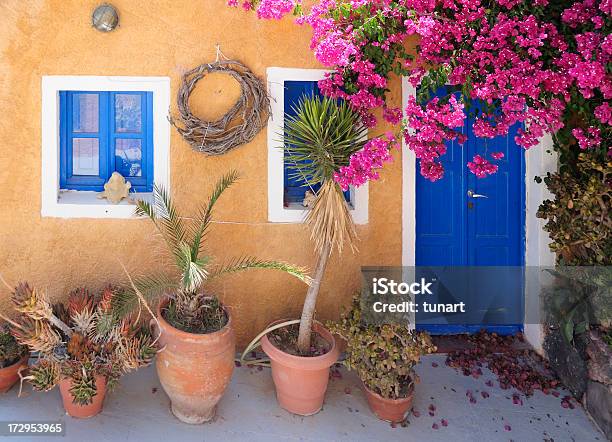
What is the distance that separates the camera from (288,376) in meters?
4.00

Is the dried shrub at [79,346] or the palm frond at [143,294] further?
the palm frond at [143,294]

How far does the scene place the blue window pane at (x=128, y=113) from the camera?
4.80 m

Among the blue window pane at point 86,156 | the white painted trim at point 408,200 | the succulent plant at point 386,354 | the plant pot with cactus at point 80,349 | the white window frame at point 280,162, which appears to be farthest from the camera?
the blue window pane at point 86,156

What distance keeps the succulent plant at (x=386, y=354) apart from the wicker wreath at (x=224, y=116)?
1969 millimetres

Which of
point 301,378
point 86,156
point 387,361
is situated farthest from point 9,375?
point 387,361

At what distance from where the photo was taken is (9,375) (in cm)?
409

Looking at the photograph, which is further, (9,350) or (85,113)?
(85,113)

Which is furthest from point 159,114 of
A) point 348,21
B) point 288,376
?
point 288,376

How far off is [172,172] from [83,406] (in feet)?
7.00

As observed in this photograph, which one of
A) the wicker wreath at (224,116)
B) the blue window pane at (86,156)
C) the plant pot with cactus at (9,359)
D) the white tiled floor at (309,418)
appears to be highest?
the wicker wreath at (224,116)

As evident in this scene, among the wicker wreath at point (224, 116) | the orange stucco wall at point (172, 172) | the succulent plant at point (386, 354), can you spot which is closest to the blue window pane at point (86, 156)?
the orange stucco wall at point (172, 172)

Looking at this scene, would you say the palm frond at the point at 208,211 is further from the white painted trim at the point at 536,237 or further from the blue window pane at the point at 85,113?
the white painted trim at the point at 536,237

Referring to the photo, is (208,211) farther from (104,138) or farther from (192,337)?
(104,138)

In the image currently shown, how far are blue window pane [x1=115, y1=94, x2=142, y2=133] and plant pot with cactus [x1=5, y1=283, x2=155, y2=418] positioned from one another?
1783mm
